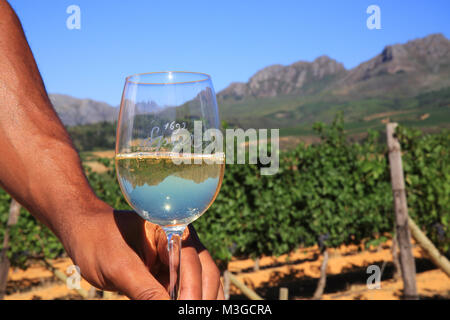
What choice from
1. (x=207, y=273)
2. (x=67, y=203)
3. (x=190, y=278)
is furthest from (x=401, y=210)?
(x=67, y=203)

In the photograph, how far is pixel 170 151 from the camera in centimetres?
107

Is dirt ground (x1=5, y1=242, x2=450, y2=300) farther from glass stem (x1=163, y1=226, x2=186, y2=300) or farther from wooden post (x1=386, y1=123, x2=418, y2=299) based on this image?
glass stem (x1=163, y1=226, x2=186, y2=300)

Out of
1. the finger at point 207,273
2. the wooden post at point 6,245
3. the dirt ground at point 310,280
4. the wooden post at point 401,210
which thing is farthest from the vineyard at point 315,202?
the finger at point 207,273

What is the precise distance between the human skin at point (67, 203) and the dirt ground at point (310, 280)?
24.7ft

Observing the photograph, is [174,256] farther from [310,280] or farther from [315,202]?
[310,280]

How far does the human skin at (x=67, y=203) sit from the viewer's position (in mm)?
1095

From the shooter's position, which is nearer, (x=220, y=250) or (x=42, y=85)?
(x=42, y=85)

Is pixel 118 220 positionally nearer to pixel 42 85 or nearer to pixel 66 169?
pixel 66 169

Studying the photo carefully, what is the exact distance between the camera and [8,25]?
3.92ft

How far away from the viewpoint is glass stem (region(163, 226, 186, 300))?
1017 mm
